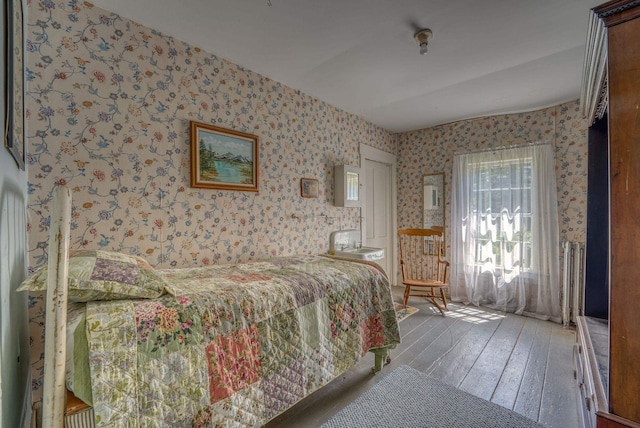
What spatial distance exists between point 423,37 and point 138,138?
2067 millimetres

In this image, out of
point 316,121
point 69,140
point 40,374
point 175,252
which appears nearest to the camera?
point 40,374

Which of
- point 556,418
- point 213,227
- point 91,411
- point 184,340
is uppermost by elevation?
point 213,227

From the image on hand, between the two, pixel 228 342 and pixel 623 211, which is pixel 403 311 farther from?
pixel 623 211

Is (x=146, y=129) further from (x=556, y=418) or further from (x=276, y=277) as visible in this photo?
(x=556, y=418)

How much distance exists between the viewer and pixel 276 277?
177cm

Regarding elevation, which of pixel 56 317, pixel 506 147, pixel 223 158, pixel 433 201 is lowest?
pixel 56 317

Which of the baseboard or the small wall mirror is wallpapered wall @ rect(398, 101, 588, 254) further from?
the baseboard

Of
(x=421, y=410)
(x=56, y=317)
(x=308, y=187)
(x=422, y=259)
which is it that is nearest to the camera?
(x=56, y=317)

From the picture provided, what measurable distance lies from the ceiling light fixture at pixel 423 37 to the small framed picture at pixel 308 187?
160cm

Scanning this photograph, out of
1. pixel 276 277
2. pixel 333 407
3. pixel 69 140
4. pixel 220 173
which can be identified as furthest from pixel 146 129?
pixel 333 407

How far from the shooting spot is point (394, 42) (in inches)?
80.4

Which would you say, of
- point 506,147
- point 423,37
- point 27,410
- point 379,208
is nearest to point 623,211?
point 423,37

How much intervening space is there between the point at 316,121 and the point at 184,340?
2610mm

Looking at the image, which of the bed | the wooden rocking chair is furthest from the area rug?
the bed
